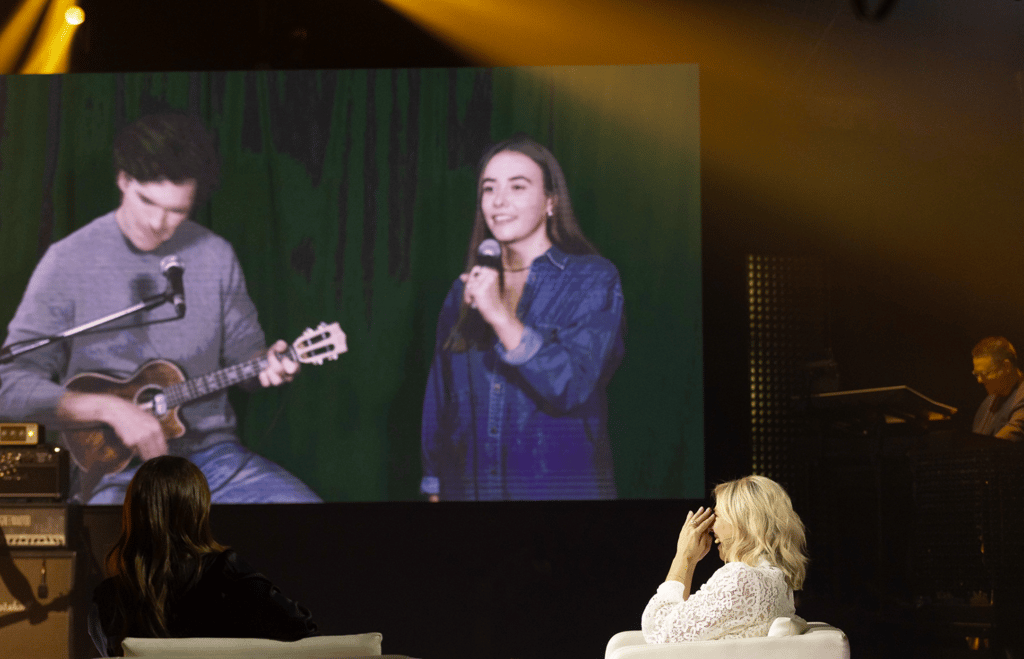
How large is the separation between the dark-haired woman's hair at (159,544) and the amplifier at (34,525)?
2.54 metres

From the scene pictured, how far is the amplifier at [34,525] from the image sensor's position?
4414 mm

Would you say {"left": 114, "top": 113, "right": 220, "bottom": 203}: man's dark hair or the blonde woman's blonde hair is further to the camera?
{"left": 114, "top": 113, "right": 220, "bottom": 203}: man's dark hair

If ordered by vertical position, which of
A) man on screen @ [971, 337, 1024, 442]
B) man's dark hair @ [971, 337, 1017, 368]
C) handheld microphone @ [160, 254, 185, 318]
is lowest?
man on screen @ [971, 337, 1024, 442]

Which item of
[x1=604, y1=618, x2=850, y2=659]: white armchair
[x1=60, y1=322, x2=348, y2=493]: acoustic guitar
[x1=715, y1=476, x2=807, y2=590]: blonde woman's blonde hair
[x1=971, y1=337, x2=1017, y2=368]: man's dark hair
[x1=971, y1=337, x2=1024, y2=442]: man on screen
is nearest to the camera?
[x1=604, y1=618, x2=850, y2=659]: white armchair

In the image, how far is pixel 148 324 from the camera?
4789 mm

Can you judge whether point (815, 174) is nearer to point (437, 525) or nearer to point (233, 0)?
point (437, 525)

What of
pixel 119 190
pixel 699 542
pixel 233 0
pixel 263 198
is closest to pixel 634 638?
pixel 699 542


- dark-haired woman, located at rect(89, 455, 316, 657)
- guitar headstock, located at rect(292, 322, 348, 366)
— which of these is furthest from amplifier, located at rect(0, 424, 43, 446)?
dark-haired woman, located at rect(89, 455, 316, 657)

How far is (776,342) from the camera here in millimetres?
5078

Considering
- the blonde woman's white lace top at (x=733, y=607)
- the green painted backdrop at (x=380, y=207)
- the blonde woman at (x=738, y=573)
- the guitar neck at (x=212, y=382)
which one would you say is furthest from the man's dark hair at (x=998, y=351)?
the guitar neck at (x=212, y=382)

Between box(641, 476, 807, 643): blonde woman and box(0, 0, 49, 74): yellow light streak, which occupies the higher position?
box(0, 0, 49, 74): yellow light streak

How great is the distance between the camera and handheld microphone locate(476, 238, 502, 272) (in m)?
4.83

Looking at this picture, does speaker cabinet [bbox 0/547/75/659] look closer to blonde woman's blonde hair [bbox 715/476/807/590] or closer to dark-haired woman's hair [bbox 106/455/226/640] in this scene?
dark-haired woman's hair [bbox 106/455/226/640]

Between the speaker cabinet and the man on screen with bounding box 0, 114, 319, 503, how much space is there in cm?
38
